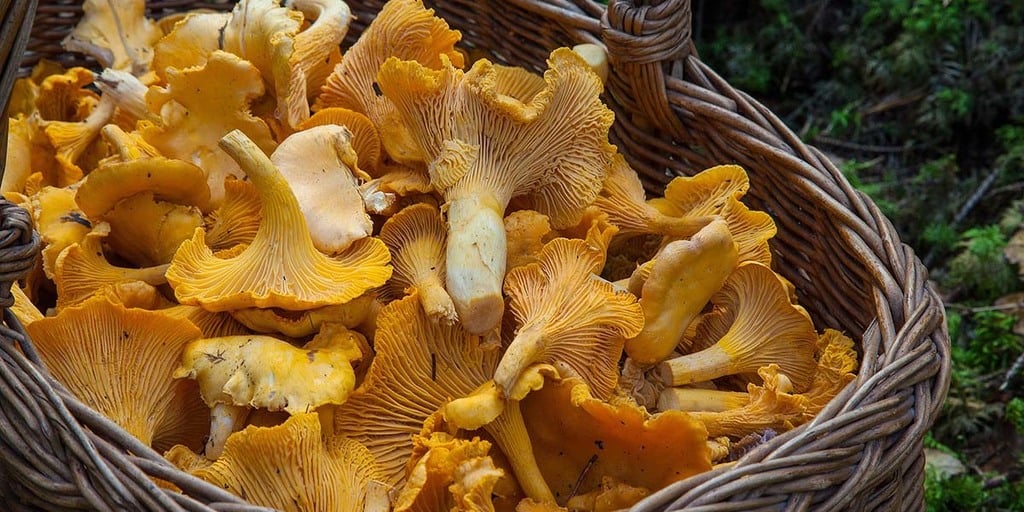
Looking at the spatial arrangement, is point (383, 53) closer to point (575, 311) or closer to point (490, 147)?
point (490, 147)

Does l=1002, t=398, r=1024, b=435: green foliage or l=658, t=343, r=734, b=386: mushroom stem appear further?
l=1002, t=398, r=1024, b=435: green foliage

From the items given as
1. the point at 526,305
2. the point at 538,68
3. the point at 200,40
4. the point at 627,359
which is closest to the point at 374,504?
the point at 526,305

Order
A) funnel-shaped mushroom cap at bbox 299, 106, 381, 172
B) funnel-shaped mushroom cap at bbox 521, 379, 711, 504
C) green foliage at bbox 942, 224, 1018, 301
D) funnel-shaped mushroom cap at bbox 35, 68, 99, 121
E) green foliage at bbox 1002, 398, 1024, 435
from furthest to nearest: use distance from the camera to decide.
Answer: green foliage at bbox 942, 224, 1018, 301
green foliage at bbox 1002, 398, 1024, 435
funnel-shaped mushroom cap at bbox 35, 68, 99, 121
funnel-shaped mushroom cap at bbox 299, 106, 381, 172
funnel-shaped mushroom cap at bbox 521, 379, 711, 504

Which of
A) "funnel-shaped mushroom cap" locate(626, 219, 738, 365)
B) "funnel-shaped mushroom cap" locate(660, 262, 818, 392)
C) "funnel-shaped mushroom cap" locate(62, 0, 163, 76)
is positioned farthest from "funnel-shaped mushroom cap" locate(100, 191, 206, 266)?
"funnel-shaped mushroom cap" locate(660, 262, 818, 392)

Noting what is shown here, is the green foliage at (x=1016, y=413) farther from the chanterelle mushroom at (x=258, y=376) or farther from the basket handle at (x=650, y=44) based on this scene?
the chanterelle mushroom at (x=258, y=376)

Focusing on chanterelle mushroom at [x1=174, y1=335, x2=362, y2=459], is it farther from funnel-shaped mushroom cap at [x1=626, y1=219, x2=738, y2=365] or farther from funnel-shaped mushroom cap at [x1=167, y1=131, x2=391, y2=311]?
funnel-shaped mushroom cap at [x1=626, y1=219, x2=738, y2=365]
